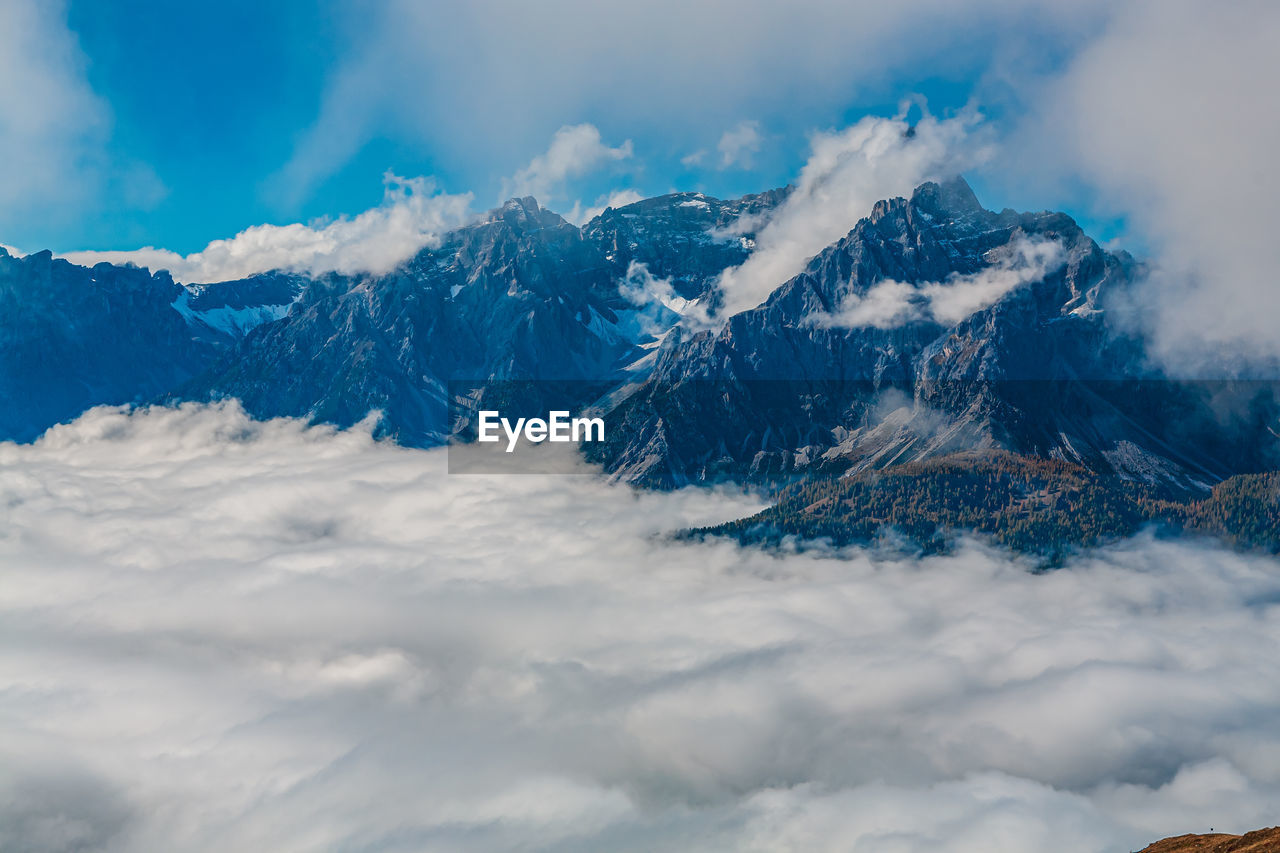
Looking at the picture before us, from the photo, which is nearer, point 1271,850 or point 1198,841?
point 1271,850

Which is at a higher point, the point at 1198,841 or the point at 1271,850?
the point at 1271,850
